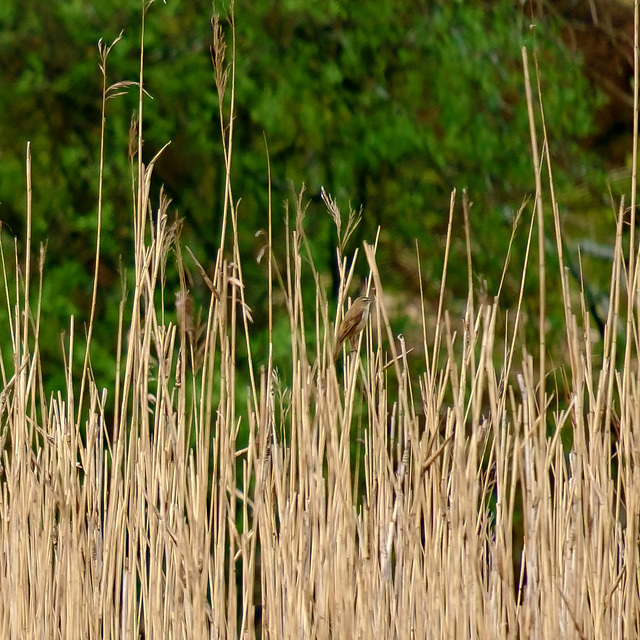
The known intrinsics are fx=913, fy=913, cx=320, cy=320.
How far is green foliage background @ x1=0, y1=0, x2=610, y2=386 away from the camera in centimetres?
204

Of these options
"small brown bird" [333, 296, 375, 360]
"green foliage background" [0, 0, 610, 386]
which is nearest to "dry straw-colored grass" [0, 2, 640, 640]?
"small brown bird" [333, 296, 375, 360]

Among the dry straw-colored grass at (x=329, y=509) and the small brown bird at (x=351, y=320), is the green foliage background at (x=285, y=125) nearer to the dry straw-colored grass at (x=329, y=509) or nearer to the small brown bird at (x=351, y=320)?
the dry straw-colored grass at (x=329, y=509)

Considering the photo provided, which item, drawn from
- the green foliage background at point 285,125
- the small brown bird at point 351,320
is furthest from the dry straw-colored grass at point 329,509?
the green foliage background at point 285,125

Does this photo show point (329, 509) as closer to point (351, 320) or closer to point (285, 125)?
point (351, 320)

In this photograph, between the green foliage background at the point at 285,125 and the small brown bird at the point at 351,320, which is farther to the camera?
the green foliage background at the point at 285,125

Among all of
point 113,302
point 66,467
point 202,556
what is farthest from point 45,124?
point 202,556

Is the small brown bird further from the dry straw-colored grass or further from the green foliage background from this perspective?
the green foliage background

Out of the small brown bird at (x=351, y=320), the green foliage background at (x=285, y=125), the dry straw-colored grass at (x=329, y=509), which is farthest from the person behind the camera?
the green foliage background at (x=285, y=125)

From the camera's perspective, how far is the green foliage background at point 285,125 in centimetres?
204

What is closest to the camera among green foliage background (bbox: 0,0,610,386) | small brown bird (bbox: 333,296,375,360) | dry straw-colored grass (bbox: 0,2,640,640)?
small brown bird (bbox: 333,296,375,360)

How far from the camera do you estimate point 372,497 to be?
45.4 inches

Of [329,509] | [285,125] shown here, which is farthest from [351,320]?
[285,125]

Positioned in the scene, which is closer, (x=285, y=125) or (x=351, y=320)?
(x=351, y=320)

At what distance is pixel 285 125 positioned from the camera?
216 cm
